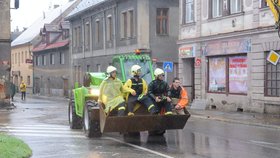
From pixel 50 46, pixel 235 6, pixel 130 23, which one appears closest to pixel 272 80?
pixel 235 6

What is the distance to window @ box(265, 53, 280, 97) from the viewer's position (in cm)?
2420

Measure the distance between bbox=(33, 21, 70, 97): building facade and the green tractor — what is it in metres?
39.6

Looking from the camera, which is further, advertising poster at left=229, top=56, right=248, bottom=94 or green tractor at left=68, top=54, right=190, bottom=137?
advertising poster at left=229, top=56, right=248, bottom=94

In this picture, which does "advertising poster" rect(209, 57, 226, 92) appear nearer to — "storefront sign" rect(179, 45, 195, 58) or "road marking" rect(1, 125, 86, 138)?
"storefront sign" rect(179, 45, 195, 58)

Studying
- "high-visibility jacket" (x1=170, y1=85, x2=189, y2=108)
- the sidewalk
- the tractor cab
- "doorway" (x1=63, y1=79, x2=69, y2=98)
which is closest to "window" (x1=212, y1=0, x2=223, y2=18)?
the sidewalk

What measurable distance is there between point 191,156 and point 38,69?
6101 cm

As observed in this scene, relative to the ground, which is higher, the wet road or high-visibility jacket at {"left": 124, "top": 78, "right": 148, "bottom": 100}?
high-visibility jacket at {"left": 124, "top": 78, "right": 148, "bottom": 100}

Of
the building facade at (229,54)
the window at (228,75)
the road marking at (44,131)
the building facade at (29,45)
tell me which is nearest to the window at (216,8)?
the building facade at (229,54)

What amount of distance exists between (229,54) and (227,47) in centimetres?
40

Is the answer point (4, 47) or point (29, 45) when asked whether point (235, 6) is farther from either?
point (29, 45)

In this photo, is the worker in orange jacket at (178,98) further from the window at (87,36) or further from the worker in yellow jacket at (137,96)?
the window at (87,36)

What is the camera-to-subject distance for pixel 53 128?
Result: 18.0 meters

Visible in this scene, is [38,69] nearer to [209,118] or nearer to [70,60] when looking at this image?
[70,60]

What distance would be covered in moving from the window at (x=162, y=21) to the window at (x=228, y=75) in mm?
8771
